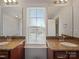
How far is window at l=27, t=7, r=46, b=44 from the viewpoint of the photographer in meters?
4.66

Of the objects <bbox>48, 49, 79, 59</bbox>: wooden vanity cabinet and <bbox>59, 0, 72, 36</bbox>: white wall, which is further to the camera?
<bbox>59, 0, 72, 36</bbox>: white wall

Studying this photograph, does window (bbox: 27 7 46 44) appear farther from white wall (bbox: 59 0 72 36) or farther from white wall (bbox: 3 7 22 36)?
white wall (bbox: 59 0 72 36)

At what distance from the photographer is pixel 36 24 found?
4676 millimetres

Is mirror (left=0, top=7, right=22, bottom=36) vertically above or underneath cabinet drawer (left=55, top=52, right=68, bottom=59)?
above

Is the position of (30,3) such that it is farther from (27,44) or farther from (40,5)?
(27,44)

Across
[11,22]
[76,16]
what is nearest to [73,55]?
[76,16]

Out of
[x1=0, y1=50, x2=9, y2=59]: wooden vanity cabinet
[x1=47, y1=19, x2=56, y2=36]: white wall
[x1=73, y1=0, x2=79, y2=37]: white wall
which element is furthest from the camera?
[x1=47, y1=19, x2=56, y2=36]: white wall

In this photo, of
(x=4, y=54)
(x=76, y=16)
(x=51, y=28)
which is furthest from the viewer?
(x=51, y=28)

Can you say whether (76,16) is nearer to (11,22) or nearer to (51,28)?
(51,28)

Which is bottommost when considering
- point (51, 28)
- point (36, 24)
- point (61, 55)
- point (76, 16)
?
point (61, 55)

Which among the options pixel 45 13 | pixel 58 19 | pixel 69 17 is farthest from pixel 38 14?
pixel 69 17

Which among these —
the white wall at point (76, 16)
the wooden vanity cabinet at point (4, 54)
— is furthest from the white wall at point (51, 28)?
the wooden vanity cabinet at point (4, 54)

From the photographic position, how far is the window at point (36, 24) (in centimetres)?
466

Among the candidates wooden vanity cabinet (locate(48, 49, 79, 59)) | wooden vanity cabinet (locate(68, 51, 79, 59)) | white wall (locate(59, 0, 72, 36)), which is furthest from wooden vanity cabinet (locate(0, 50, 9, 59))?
white wall (locate(59, 0, 72, 36))
